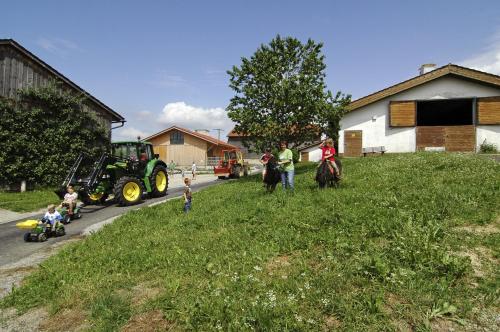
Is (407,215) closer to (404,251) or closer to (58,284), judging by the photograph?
(404,251)

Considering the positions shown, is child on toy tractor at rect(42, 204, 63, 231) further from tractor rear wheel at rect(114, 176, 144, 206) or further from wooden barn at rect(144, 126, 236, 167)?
wooden barn at rect(144, 126, 236, 167)

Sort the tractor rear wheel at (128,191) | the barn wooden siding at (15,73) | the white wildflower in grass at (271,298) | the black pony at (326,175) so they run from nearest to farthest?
1. the white wildflower in grass at (271,298)
2. the black pony at (326,175)
3. the tractor rear wheel at (128,191)
4. the barn wooden siding at (15,73)

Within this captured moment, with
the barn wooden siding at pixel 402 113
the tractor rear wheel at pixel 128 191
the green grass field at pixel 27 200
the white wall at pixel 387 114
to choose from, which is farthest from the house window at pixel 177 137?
the tractor rear wheel at pixel 128 191

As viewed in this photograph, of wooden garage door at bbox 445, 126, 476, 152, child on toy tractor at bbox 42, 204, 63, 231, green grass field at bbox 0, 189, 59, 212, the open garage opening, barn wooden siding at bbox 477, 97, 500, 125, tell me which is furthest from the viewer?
the open garage opening

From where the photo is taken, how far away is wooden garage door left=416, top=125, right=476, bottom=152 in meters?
20.2

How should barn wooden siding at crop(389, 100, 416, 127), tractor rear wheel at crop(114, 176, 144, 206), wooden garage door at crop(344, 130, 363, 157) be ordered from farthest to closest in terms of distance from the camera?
wooden garage door at crop(344, 130, 363, 157) → barn wooden siding at crop(389, 100, 416, 127) → tractor rear wheel at crop(114, 176, 144, 206)

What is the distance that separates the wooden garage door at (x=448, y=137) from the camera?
20219 millimetres

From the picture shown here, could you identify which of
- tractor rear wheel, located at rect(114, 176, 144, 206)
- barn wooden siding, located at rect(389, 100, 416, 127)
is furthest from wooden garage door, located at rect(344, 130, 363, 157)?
tractor rear wheel, located at rect(114, 176, 144, 206)

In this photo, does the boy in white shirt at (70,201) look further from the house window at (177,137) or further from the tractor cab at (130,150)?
the house window at (177,137)

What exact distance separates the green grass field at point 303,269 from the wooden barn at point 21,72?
14377mm

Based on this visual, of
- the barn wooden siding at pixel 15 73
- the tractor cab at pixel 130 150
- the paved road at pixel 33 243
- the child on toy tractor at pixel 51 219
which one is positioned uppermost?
the barn wooden siding at pixel 15 73

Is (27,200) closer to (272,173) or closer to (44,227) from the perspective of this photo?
(44,227)

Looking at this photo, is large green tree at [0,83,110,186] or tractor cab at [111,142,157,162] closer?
tractor cab at [111,142,157,162]

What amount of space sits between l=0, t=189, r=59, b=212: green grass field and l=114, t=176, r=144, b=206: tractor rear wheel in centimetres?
371
